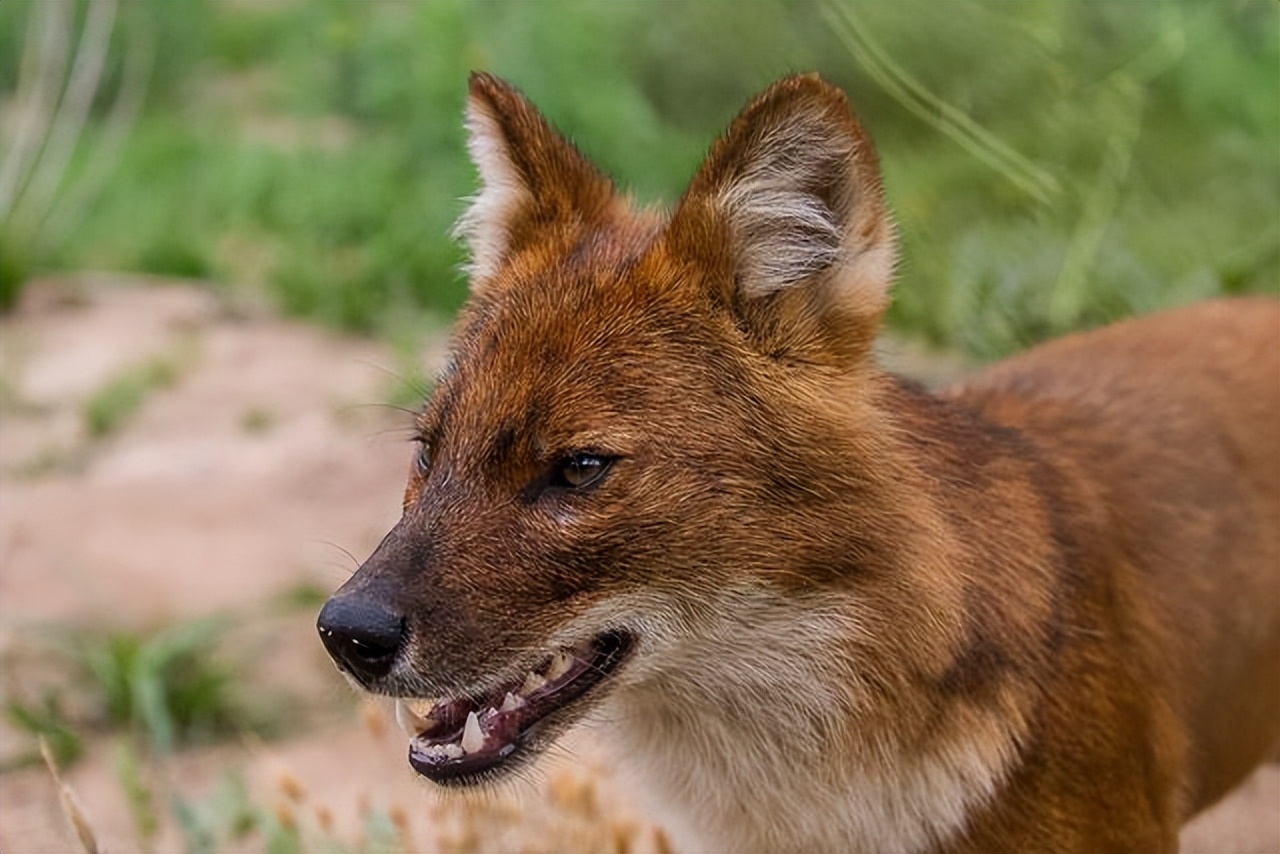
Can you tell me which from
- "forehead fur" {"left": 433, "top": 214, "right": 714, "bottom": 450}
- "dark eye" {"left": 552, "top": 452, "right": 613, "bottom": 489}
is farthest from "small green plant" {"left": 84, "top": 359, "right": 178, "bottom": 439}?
"dark eye" {"left": 552, "top": 452, "right": 613, "bottom": 489}

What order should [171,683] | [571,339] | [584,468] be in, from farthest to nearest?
[171,683] < [571,339] < [584,468]

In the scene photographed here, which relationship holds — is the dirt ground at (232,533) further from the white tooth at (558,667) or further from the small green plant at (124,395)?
the white tooth at (558,667)

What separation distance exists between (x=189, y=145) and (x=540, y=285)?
26.1ft

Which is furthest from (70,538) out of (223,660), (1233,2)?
(1233,2)

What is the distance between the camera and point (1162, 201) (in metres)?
6.61

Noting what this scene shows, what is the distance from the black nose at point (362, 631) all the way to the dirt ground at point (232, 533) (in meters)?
0.65

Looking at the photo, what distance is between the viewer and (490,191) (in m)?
3.80

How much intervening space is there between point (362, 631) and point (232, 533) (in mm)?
3646

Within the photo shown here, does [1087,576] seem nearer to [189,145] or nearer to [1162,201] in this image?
[1162,201]

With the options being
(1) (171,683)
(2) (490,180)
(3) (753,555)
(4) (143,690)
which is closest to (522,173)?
(2) (490,180)

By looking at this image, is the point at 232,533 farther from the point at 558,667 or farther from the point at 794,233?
the point at 794,233

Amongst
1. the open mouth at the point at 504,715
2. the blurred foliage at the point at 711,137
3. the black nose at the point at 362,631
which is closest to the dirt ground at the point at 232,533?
the open mouth at the point at 504,715

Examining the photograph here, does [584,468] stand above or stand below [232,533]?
above

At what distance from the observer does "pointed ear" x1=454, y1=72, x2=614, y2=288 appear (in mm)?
3711
